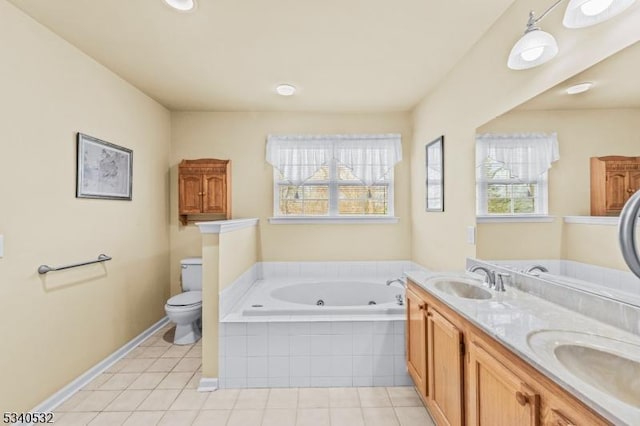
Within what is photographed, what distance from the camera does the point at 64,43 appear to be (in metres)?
2.11

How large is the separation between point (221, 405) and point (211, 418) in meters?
0.13

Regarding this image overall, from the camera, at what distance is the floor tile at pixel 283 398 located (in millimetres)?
2002

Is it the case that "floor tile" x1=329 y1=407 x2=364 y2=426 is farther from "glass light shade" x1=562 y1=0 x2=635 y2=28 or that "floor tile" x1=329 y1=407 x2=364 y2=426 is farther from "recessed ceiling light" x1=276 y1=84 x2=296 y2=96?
"recessed ceiling light" x1=276 y1=84 x2=296 y2=96

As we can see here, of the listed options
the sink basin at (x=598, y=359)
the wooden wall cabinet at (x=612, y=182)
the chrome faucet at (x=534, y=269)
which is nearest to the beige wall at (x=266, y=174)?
the chrome faucet at (x=534, y=269)

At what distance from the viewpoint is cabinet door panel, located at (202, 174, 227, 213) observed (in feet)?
11.2

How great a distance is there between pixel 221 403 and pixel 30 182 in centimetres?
186

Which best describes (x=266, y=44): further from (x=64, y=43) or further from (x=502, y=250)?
(x=502, y=250)

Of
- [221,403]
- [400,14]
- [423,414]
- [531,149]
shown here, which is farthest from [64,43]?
[423,414]

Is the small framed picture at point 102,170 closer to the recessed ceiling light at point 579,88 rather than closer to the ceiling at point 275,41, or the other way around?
the ceiling at point 275,41

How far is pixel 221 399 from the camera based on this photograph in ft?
6.77

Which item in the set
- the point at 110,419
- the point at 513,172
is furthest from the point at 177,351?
the point at 513,172

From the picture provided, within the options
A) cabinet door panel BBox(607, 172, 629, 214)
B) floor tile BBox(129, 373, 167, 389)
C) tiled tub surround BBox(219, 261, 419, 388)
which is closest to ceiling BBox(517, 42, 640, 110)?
cabinet door panel BBox(607, 172, 629, 214)

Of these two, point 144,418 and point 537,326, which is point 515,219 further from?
point 144,418

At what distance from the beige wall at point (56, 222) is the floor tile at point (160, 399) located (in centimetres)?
60
